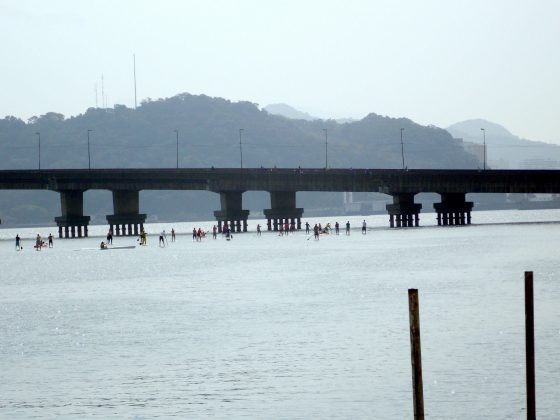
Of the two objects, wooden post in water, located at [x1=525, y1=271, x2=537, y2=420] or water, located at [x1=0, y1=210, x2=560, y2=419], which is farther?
water, located at [x1=0, y1=210, x2=560, y2=419]

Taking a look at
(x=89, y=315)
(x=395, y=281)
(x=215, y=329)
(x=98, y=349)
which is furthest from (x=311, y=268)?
(x=98, y=349)

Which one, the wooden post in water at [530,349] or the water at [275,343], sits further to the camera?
the water at [275,343]

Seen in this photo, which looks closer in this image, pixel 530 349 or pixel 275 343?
pixel 530 349

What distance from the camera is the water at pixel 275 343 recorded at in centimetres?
3938

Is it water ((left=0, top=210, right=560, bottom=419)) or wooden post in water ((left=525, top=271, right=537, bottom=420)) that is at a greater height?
wooden post in water ((left=525, top=271, right=537, bottom=420))

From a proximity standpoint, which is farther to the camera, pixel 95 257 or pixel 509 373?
pixel 95 257

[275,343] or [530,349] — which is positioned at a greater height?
[530,349]

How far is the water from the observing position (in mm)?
39375

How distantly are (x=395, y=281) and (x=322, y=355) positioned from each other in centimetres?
4173

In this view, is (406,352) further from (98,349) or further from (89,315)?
(89,315)

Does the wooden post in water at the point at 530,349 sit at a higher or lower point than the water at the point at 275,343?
higher

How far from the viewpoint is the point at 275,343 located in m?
53.5

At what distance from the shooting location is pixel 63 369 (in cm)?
4731

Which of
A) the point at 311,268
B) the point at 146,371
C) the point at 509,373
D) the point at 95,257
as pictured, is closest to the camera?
the point at 509,373
